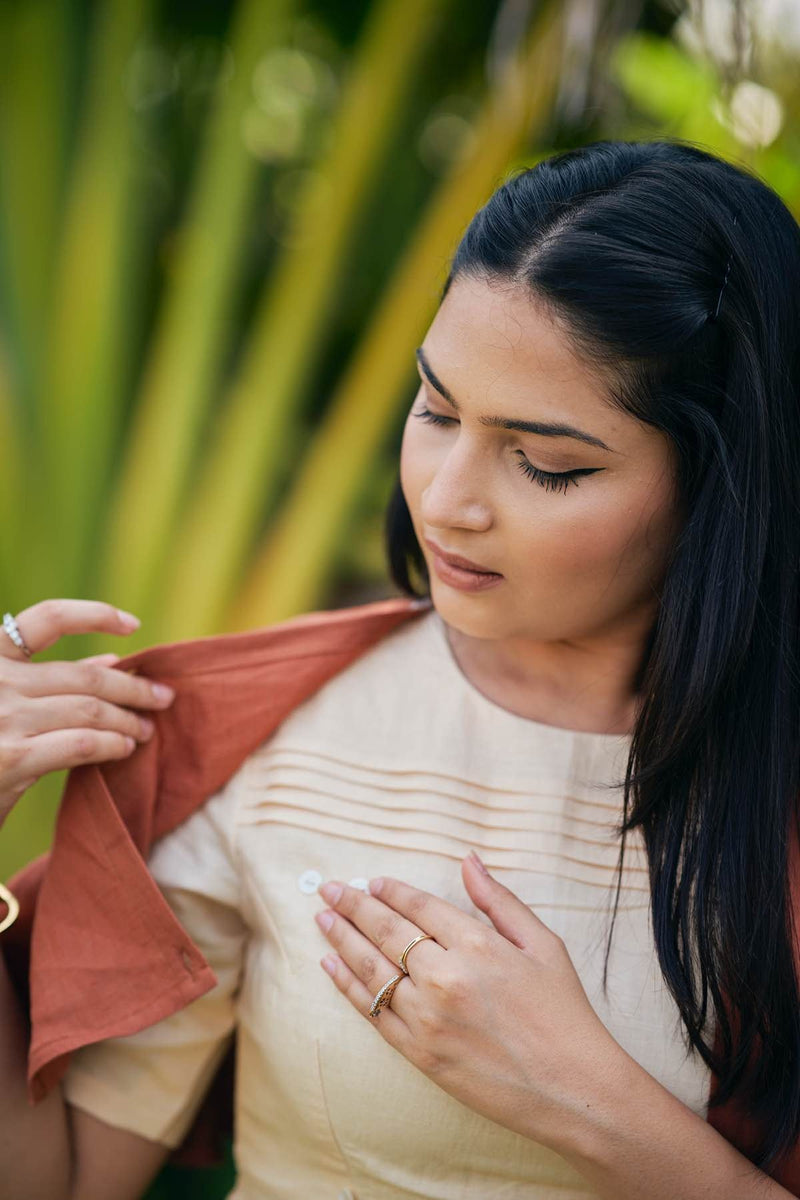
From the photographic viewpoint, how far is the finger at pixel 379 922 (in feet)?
3.75

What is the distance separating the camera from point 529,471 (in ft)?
3.68

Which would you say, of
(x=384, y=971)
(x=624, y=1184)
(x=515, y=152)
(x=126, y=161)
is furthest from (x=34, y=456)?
(x=624, y=1184)

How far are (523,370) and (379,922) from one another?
60 centimetres

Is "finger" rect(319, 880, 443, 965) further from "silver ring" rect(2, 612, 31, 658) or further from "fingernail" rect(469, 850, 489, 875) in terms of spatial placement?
"silver ring" rect(2, 612, 31, 658)

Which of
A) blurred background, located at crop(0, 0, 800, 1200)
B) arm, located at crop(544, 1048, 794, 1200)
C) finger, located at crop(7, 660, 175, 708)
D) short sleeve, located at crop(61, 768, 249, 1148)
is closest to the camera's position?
arm, located at crop(544, 1048, 794, 1200)

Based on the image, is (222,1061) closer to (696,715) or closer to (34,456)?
(696,715)

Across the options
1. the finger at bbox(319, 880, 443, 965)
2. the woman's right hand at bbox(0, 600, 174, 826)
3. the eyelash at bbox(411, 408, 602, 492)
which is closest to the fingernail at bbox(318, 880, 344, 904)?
the finger at bbox(319, 880, 443, 965)

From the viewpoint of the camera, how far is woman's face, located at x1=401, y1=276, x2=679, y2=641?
1090 mm

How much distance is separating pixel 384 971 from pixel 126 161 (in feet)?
7.41

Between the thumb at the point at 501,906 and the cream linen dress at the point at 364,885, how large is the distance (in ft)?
0.24

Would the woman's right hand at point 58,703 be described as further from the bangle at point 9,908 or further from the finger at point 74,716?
the bangle at point 9,908

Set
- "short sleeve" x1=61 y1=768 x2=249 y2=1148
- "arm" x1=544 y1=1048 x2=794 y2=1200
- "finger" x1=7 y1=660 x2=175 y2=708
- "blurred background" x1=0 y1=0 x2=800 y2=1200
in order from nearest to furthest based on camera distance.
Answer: "arm" x1=544 y1=1048 x2=794 y2=1200, "finger" x1=7 y1=660 x2=175 y2=708, "short sleeve" x1=61 y1=768 x2=249 y2=1148, "blurred background" x1=0 y1=0 x2=800 y2=1200

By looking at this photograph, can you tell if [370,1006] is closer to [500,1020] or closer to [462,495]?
[500,1020]

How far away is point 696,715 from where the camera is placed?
46.5 inches
